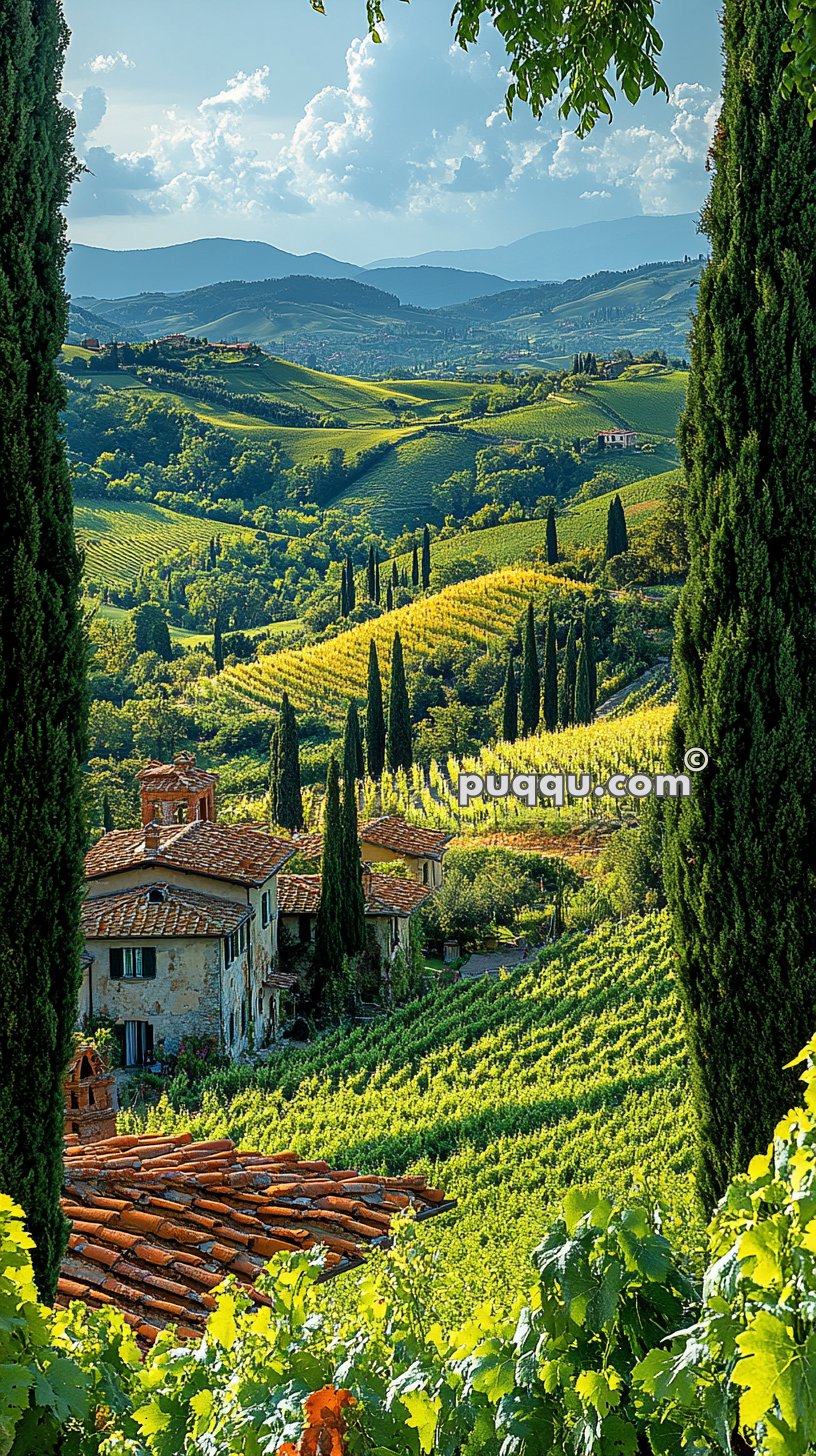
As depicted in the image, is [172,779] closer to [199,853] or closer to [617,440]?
[199,853]

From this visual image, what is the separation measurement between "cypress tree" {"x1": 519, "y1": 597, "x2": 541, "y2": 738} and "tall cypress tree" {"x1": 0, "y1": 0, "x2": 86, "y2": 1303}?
26.6 meters

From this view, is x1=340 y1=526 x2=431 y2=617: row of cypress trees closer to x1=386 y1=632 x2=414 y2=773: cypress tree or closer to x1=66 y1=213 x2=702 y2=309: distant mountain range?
x1=386 y1=632 x2=414 y2=773: cypress tree

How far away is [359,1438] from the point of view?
173cm

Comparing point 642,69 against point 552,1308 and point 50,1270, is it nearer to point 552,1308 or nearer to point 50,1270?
point 552,1308

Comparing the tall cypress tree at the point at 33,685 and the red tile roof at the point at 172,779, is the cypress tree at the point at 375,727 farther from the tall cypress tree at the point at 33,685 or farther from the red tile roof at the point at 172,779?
the tall cypress tree at the point at 33,685

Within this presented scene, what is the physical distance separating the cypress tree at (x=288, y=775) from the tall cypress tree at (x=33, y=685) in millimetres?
24206

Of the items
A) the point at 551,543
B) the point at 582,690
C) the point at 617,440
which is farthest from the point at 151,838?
the point at 617,440

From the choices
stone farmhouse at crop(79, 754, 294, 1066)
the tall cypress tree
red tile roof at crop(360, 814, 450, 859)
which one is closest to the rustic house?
red tile roof at crop(360, 814, 450, 859)

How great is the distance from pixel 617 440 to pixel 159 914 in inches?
1992

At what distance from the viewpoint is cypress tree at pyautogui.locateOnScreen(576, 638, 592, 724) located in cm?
3145

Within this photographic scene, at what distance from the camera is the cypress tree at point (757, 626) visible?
4.60 meters

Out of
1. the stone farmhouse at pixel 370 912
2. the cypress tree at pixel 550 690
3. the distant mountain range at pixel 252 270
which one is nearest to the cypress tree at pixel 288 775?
the cypress tree at pixel 550 690

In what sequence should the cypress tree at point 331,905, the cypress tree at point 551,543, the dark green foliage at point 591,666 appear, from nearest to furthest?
the cypress tree at point 331,905
the dark green foliage at point 591,666
the cypress tree at point 551,543

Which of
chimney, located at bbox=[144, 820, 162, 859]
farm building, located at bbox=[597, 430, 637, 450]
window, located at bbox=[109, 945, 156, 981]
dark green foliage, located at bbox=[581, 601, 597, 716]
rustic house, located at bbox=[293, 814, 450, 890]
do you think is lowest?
rustic house, located at bbox=[293, 814, 450, 890]
